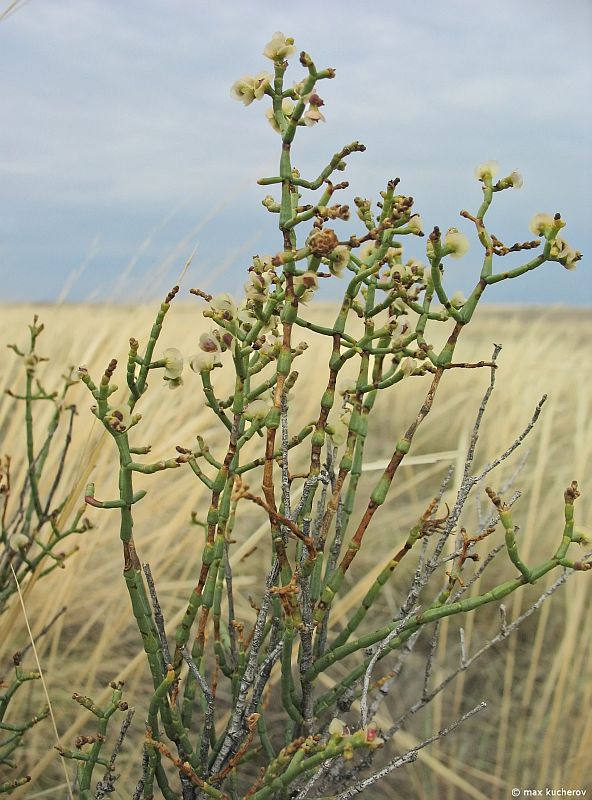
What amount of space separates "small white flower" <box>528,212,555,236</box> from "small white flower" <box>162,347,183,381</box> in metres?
0.41

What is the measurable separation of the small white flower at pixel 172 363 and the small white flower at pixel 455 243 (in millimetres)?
320

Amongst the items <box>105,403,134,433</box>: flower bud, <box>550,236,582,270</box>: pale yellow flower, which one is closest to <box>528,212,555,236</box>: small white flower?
<box>550,236,582,270</box>: pale yellow flower

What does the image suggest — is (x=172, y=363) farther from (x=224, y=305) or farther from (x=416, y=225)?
(x=416, y=225)

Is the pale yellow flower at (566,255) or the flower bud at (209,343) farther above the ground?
the pale yellow flower at (566,255)

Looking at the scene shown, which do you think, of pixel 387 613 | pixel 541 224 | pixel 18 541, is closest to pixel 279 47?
pixel 541 224

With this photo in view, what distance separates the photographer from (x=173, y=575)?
216 centimetres

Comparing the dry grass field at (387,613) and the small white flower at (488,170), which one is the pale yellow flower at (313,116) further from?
the dry grass field at (387,613)

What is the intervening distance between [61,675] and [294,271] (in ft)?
4.10

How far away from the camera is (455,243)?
927 mm

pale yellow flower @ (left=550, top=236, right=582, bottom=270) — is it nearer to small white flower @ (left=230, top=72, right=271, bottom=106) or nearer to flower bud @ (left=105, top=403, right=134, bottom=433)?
small white flower @ (left=230, top=72, right=271, bottom=106)

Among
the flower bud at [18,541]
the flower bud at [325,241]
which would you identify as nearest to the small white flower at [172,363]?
the flower bud at [325,241]

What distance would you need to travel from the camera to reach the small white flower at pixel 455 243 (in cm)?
92

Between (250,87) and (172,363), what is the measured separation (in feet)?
0.99

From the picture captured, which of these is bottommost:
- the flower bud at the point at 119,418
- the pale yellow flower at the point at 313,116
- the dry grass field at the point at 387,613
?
the dry grass field at the point at 387,613
